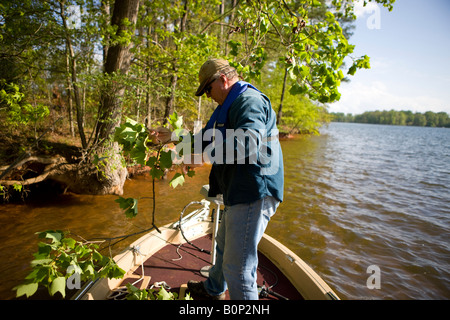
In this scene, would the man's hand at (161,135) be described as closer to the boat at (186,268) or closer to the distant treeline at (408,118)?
the boat at (186,268)

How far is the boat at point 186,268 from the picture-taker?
105 inches

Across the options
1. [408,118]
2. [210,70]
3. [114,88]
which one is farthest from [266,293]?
[408,118]

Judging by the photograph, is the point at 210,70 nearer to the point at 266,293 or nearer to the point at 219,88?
the point at 219,88

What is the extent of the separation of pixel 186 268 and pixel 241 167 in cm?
224

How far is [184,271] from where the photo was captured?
10.6 feet

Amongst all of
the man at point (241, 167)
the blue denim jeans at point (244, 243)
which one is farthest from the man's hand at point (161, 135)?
the blue denim jeans at point (244, 243)

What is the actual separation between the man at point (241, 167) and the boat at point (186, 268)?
2.68 ft

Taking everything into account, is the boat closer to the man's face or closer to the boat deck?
the boat deck

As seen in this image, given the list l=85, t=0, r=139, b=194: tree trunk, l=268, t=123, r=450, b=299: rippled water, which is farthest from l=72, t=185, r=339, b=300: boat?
l=85, t=0, r=139, b=194: tree trunk

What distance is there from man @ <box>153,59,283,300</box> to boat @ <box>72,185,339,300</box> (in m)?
0.82

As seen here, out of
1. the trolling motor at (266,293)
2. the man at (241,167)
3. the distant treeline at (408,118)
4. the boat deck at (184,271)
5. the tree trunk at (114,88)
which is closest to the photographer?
the man at (241,167)

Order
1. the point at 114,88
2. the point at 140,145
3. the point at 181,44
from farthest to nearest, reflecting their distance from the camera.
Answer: the point at 181,44, the point at 114,88, the point at 140,145

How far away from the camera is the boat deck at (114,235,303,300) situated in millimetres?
2961
